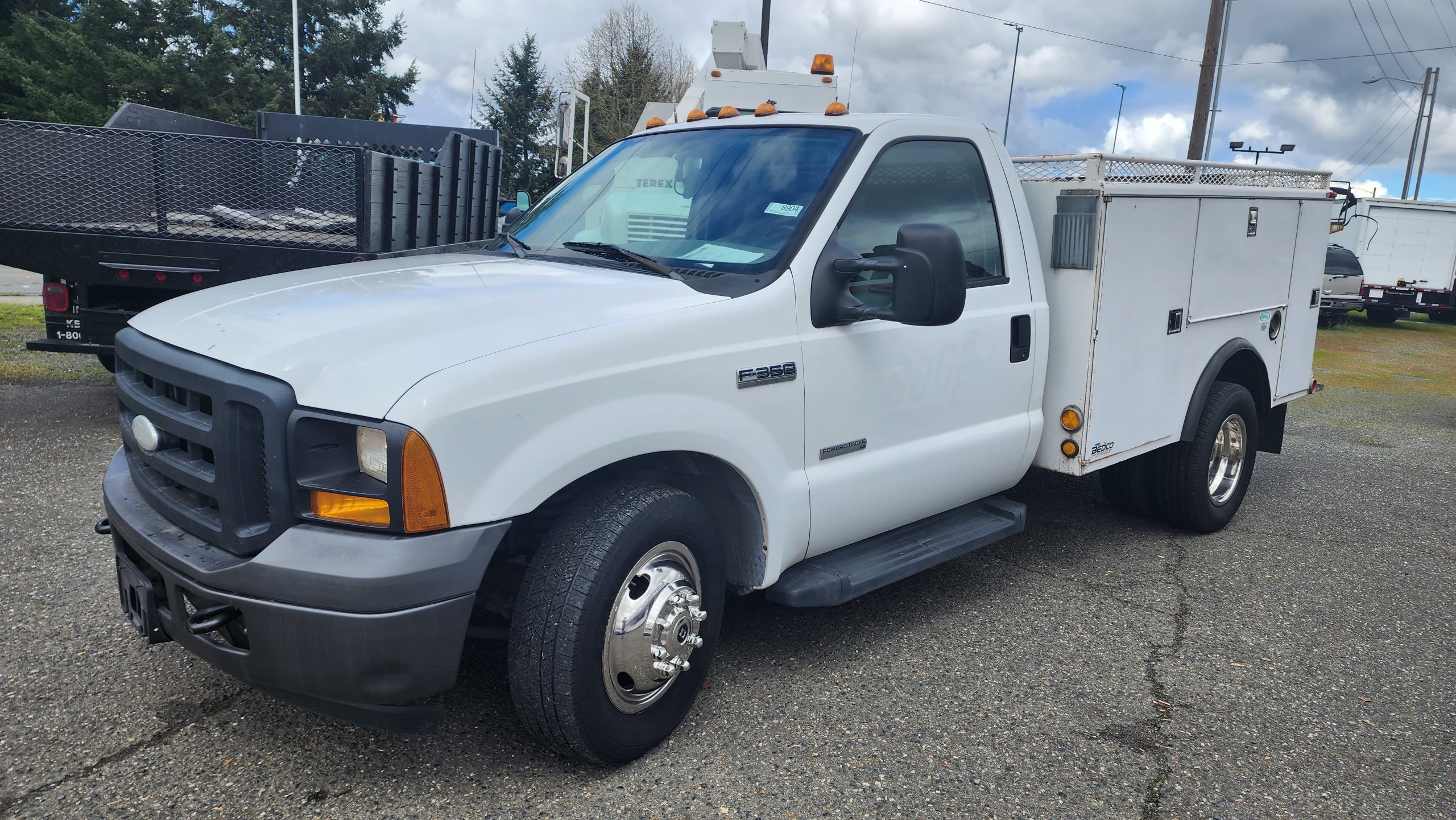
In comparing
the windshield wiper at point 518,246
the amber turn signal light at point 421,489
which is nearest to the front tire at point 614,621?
the amber turn signal light at point 421,489

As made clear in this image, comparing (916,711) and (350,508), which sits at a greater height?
(350,508)

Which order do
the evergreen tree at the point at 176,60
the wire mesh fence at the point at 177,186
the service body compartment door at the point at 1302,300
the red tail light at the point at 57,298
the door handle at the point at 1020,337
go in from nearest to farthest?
the door handle at the point at 1020,337, the service body compartment door at the point at 1302,300, the wire mesh fence at the point at 177,186, the red tail light at the point at 57,298, the evergreen tree at the point at 176,60

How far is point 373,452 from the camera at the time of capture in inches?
96.3

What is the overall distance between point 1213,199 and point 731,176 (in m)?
2.66

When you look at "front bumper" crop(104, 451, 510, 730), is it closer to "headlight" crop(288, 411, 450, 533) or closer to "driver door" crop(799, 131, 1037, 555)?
"headlight" crop(288, 411, 450, 533)

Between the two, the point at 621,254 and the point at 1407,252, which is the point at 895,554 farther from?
the point at 1407,252

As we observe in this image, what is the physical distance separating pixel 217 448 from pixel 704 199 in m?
1.82

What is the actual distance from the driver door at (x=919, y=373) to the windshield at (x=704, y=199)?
19 centimetres

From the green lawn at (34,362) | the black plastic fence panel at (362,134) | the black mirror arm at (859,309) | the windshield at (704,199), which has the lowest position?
the green lawn at (34,362)

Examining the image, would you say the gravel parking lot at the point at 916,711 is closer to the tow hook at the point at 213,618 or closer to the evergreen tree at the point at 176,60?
the tow hook at the point at 213,618

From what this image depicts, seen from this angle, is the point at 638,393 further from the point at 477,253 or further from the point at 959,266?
the point at 477,253

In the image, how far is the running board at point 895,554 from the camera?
3.45m

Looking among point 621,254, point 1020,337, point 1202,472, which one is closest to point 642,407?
point 621,254

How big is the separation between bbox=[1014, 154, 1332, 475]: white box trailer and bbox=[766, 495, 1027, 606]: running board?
16.4 inches
